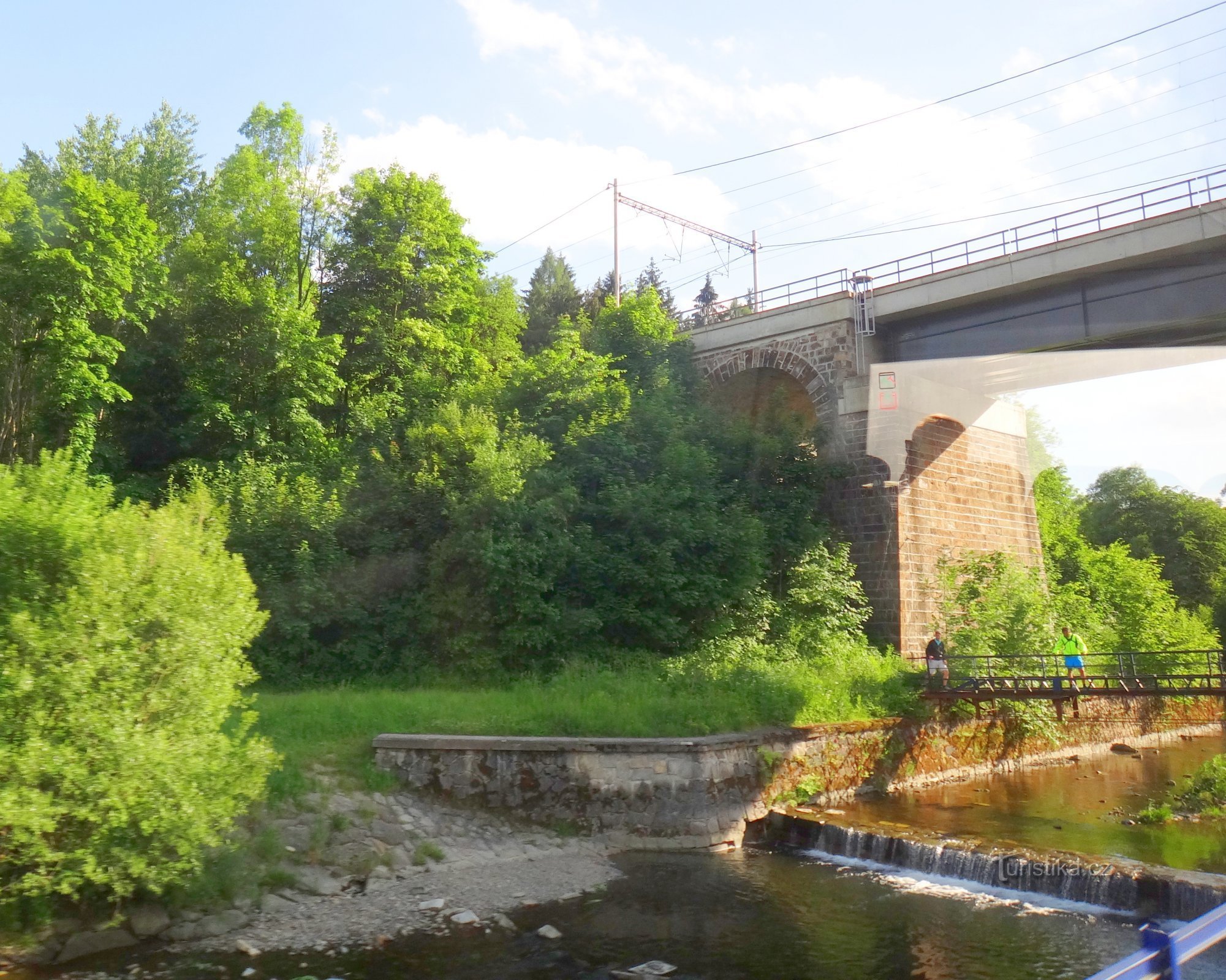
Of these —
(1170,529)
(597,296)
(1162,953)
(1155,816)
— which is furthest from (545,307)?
(1162,953)

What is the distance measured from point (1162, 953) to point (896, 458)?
19.9 m

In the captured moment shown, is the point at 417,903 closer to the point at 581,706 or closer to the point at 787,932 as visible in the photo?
the point at 787,932

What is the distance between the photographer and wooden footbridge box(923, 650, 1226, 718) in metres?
15.6

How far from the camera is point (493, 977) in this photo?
335 inches

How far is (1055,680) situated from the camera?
17.2 meters

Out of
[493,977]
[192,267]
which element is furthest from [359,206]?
[493,977]

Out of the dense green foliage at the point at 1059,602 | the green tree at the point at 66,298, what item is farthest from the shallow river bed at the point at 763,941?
the green tree at the point at 66,298

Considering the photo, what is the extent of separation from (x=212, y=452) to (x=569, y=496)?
11.4m

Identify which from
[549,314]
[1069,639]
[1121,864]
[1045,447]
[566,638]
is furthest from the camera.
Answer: [549,314]

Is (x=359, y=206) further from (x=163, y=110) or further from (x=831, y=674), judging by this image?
(x=831, y=674)

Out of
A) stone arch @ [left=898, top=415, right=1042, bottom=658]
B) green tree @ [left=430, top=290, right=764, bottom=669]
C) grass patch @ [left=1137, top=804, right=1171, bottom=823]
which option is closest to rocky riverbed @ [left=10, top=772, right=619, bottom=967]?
green tree @ [left=430, top=290, right=764, bottom=669]

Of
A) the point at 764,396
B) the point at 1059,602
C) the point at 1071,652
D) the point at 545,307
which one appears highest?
the point at 545,307

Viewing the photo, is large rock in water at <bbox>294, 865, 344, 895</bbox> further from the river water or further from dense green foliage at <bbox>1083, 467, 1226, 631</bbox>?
dense green foliage at <bbox>1083, 467, 1226, 631</bbox>

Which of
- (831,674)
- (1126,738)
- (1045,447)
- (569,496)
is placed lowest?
(1126,738)
